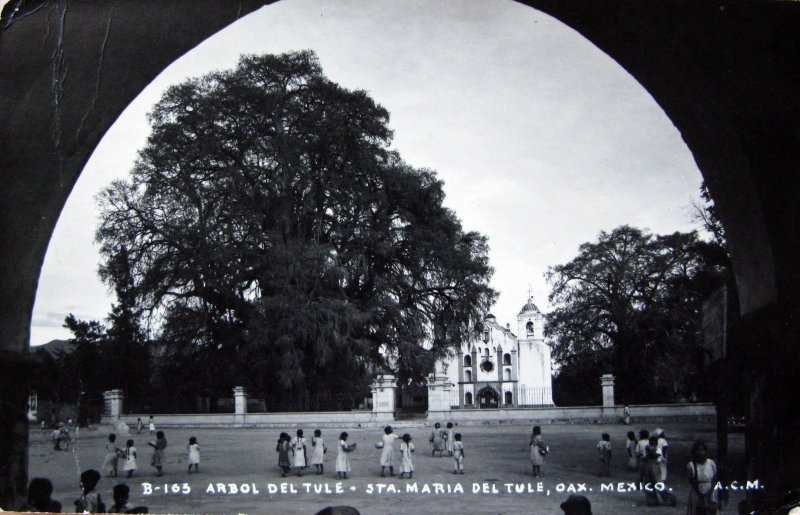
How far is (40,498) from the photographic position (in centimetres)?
402

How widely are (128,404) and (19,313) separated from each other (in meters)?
10.5

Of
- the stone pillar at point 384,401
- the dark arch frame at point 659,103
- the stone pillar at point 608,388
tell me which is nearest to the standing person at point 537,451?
the dark arch frame at point 659,103

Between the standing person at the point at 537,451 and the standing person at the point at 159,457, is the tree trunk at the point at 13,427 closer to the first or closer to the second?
the standing person at the point at 159,457

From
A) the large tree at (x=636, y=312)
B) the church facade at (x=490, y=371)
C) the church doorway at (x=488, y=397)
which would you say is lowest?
the church doorway at (x=488, y=397)

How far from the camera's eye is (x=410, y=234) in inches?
750

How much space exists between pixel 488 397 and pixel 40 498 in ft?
136

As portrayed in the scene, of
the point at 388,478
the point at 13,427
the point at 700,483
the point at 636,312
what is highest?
the point at 636,312

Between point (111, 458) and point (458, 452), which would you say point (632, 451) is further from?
point (111, 458)

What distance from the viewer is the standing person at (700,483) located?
13.7ft

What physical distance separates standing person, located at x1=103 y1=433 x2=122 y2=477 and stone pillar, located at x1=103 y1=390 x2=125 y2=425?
4271mm

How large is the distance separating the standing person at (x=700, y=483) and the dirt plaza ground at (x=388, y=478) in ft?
0.48

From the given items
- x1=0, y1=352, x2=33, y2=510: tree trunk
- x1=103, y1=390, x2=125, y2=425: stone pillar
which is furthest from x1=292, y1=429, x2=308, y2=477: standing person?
x1=0, y1=352, x2=33, y2=510: tree trunk

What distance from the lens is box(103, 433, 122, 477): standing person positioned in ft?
19.8

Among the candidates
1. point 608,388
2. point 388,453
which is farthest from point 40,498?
point 608,388
